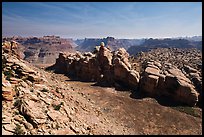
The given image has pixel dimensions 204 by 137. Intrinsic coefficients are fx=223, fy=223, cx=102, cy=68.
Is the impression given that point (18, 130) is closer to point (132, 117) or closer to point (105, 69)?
point (132, 117)

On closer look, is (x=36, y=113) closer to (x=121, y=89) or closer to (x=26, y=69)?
(x=26, y=69)

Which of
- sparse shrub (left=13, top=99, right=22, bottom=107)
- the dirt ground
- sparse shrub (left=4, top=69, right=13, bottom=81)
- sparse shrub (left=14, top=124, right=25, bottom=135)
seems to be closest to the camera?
sparse shrub (left=14, top=124, right=25, bottom=135)

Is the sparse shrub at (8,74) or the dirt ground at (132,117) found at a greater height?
the sparse shrub at (8,74)

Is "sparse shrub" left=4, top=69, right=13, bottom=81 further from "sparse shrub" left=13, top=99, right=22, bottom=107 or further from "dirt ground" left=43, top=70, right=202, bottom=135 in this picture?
"dirt ground" left=43, top=70, right=202, bottom=135

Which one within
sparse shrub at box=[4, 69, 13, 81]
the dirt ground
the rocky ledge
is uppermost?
sparse shrub at box=[4, 69, 13, 81]

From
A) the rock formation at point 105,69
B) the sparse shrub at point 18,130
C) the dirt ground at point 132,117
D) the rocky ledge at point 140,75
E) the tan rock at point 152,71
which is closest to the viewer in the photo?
the sparse shrub at point 18,130

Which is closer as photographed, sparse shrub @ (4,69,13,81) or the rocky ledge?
sparse shrub @ (4,69,13,81)

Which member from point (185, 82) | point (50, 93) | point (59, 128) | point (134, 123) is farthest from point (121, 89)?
point (59, 128)

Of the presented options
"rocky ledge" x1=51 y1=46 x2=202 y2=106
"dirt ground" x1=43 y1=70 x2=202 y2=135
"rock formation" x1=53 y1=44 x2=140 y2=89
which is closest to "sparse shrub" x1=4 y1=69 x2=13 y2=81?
"dirt ground" x1=43 y1=70 x2=202 y2=135

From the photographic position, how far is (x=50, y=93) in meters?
20.4

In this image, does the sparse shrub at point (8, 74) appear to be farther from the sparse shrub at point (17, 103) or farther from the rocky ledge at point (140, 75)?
the rocky ledge at point (140, 75)

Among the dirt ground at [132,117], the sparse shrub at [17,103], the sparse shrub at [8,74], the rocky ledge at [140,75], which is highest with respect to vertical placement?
the sparse shrub at [8,74]

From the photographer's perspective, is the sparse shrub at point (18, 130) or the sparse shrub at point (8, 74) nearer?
the sparse shrub at point (18, 130)

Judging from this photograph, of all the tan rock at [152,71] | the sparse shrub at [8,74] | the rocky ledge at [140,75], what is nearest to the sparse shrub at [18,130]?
the sparse shrub at [8,74]
